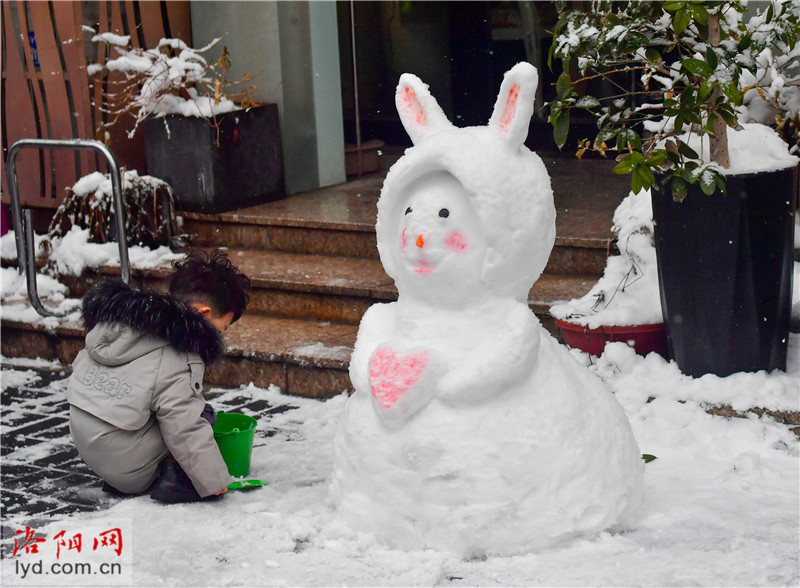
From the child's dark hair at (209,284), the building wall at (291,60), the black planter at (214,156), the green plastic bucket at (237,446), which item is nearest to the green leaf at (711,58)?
the child's dark hair at (209,284)

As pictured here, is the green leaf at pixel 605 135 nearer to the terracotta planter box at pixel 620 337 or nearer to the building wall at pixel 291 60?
the terracotta planter box at pixel 620 337

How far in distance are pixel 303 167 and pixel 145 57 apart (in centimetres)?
154

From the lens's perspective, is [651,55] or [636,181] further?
[651,55]

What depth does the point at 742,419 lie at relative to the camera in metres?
4.75

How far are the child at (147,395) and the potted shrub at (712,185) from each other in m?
1.88

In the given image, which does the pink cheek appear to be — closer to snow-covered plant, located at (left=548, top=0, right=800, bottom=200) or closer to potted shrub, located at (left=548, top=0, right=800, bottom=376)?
snow-covered plant, located at (left=548, top=0, right=800, bottom=200)

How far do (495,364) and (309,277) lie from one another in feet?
10.3

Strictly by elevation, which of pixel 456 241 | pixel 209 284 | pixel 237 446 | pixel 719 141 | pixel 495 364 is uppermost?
pixel 719 141

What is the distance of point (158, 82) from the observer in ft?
24.7

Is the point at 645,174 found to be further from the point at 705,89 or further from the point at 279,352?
the point at 279,352

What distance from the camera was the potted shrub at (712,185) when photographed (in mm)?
4645

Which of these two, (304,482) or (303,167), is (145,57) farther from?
(304,482)

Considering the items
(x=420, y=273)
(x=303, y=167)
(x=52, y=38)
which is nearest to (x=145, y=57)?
(x=52, y=38)

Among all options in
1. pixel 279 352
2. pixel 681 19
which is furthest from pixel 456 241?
pixel 279 352
